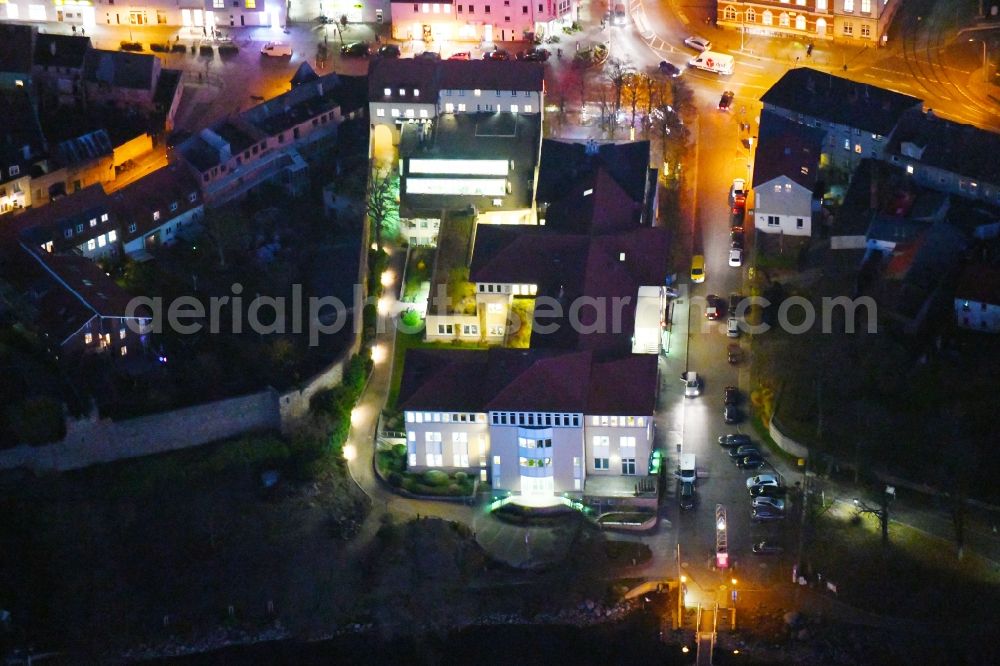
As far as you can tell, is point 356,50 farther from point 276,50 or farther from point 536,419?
point 536,419

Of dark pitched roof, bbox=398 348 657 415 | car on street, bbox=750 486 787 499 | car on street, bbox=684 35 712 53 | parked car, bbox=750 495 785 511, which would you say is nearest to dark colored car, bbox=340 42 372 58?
car on street, bbox=684 35 712 53

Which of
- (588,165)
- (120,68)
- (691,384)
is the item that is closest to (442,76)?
(588,165)

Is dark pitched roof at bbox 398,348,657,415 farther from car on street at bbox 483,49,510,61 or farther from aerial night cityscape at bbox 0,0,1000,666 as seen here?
car on street at bbox 483,49,510,61

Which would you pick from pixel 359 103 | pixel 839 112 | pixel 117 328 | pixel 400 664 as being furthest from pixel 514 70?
pixel 400 664

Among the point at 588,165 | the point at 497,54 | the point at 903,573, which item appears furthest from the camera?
the point at 497,54

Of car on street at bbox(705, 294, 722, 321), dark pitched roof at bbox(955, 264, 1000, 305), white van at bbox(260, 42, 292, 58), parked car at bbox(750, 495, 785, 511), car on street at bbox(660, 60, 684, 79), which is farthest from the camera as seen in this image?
white van at bbox(260, 42, 292, 58)
